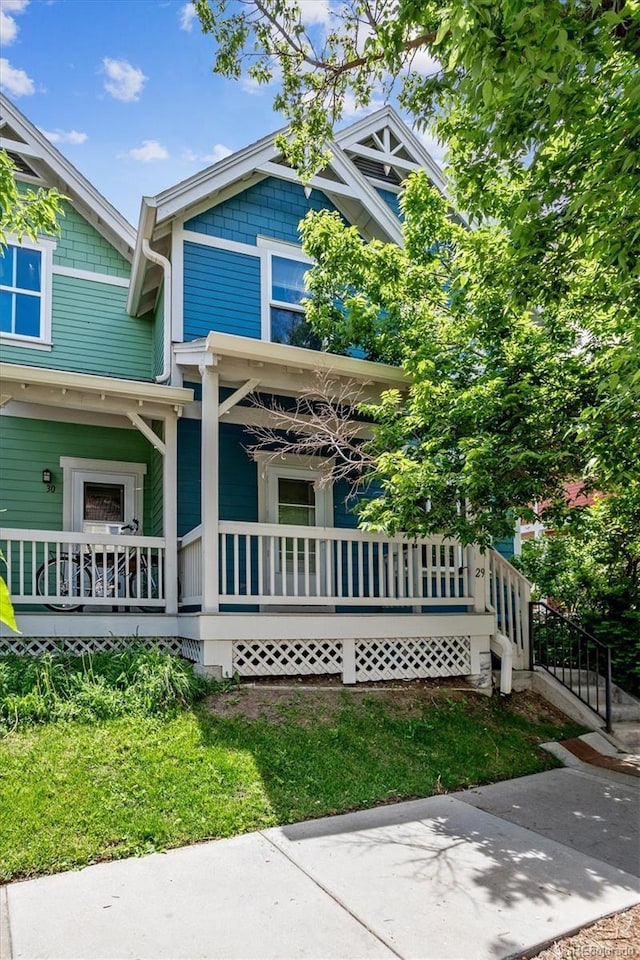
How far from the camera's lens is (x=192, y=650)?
24.7 ft

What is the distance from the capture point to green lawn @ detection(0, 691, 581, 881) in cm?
414

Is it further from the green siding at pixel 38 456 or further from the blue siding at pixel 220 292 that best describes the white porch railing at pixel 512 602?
the green siding at pixel 38 456

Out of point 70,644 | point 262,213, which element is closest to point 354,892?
point 70,644

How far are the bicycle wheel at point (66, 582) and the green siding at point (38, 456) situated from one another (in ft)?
3.26

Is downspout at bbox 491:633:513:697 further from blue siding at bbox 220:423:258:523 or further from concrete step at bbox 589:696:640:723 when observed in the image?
blue siding at bbox 220:423:258:523

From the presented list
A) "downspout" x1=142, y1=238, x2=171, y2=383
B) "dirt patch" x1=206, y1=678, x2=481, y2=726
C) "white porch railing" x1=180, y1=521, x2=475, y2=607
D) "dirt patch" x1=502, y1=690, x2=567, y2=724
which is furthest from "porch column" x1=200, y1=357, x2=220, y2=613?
"dirt patch" x1=502, y1=690, x2=567, y2=724

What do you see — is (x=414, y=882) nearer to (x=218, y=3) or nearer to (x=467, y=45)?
(x=467, y=45)

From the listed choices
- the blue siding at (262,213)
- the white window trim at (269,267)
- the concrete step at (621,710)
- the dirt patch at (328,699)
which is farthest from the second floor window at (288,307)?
the concrete step at (621,710)

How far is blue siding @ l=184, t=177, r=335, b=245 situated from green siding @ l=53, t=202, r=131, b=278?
227 centimetres

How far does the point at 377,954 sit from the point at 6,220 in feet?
17.5

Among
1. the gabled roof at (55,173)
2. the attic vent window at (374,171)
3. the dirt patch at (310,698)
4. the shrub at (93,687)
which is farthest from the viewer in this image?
the attic vent window at (374,171)

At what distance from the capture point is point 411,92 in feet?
20.7

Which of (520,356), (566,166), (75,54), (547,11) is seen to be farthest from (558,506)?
(75,54)

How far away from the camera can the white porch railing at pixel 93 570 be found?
746 cm
